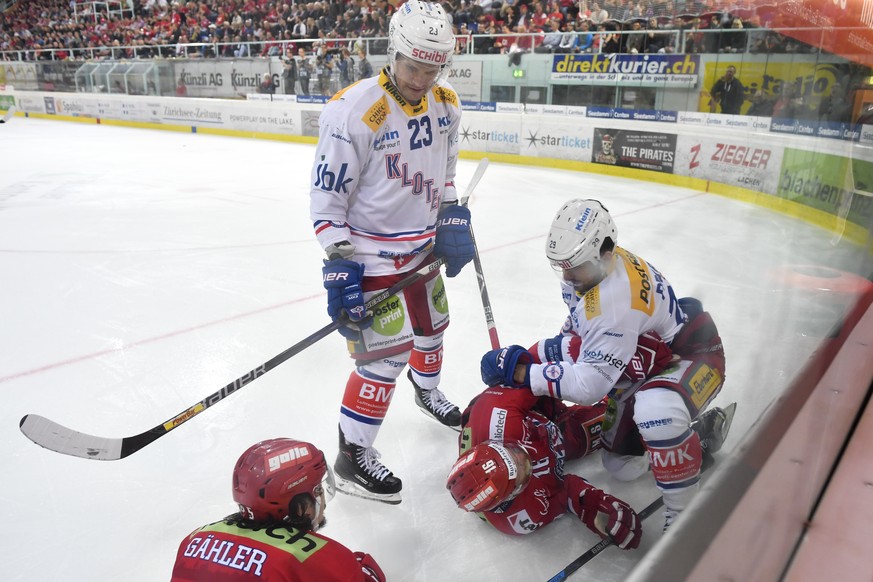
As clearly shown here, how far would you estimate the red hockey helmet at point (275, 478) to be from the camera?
120 centimetres

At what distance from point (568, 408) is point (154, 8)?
69.8 ft

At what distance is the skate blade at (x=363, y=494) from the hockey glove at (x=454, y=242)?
29.2 inches

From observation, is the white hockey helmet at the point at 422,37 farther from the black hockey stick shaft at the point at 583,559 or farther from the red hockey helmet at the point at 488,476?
the black hockey stick shaft at the point at 583,559

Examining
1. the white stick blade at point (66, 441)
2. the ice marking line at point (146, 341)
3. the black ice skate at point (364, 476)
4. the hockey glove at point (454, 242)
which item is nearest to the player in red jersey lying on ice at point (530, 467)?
the black ice skate at point (364, 476)

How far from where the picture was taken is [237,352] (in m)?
3.00

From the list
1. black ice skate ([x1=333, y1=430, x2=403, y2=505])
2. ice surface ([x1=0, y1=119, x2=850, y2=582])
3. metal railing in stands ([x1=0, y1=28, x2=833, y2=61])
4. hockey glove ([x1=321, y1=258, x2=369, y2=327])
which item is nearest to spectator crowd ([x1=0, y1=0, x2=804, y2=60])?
metal railing in stands ([x1=0, y1=28, x2=833, y2=61])

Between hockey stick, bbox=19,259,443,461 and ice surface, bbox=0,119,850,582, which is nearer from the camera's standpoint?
ice surface, bbox=0,119,850,582

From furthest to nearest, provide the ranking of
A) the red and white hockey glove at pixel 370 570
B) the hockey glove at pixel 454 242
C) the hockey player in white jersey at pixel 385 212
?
1. the hockey glove at pixel 454 242
2. the hockey player in white jersey at pixel 385 212
3. the red and white hockey glove at pixel 370 570

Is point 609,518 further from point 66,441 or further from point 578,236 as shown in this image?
point 66,441

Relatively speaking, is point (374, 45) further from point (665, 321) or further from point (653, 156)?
point (665, 321)

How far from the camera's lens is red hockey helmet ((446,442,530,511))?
1.53 meters

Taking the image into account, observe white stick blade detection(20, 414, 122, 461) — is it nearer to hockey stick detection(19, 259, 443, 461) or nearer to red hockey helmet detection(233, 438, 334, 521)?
hockey stick detection(19, 259, 443, 461)

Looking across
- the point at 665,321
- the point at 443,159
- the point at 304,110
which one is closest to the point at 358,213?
the point at 443,159

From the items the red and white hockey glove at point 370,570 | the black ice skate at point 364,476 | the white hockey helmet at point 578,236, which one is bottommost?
the black ice skate at point 364,476
